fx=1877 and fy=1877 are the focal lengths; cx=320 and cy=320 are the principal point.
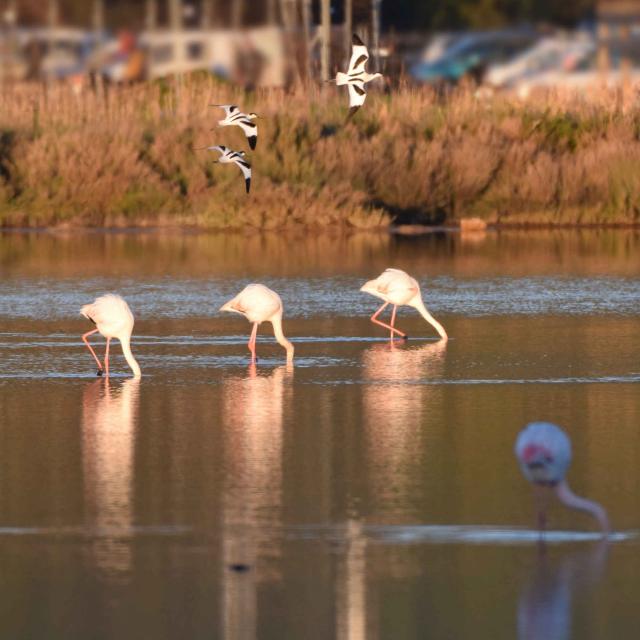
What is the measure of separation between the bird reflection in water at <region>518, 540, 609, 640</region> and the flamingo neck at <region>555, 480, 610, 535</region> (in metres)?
0.11

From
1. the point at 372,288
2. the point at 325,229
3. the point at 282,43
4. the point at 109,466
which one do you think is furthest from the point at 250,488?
the point at 282,43

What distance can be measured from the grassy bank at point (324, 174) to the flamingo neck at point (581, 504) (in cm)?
1676

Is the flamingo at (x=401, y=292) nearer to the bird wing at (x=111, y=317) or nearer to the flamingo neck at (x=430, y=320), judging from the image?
the flamingo neck at (x=430, y=320)

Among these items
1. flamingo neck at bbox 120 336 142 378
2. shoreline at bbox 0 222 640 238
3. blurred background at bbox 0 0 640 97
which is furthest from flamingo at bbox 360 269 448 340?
blurred background at bbox 0 0 640 97

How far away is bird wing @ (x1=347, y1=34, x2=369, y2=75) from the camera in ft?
45.1

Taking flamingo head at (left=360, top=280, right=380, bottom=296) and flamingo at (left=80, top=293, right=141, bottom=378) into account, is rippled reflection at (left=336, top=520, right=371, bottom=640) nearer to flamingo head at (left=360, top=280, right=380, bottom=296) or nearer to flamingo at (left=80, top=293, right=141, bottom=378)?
flamingo at (left=80, top=293, right=141, bottom=378)

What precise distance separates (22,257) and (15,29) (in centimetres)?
1934

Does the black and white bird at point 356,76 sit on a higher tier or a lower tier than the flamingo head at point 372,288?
higher

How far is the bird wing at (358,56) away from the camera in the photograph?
13750 mm

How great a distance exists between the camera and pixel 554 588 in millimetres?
6953

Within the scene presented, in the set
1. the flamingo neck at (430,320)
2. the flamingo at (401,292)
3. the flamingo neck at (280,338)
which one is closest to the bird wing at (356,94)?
the flamingo at (401,292)

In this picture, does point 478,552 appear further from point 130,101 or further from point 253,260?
point 130,101

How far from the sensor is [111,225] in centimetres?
2502

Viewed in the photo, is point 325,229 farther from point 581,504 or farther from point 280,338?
point 581,504
